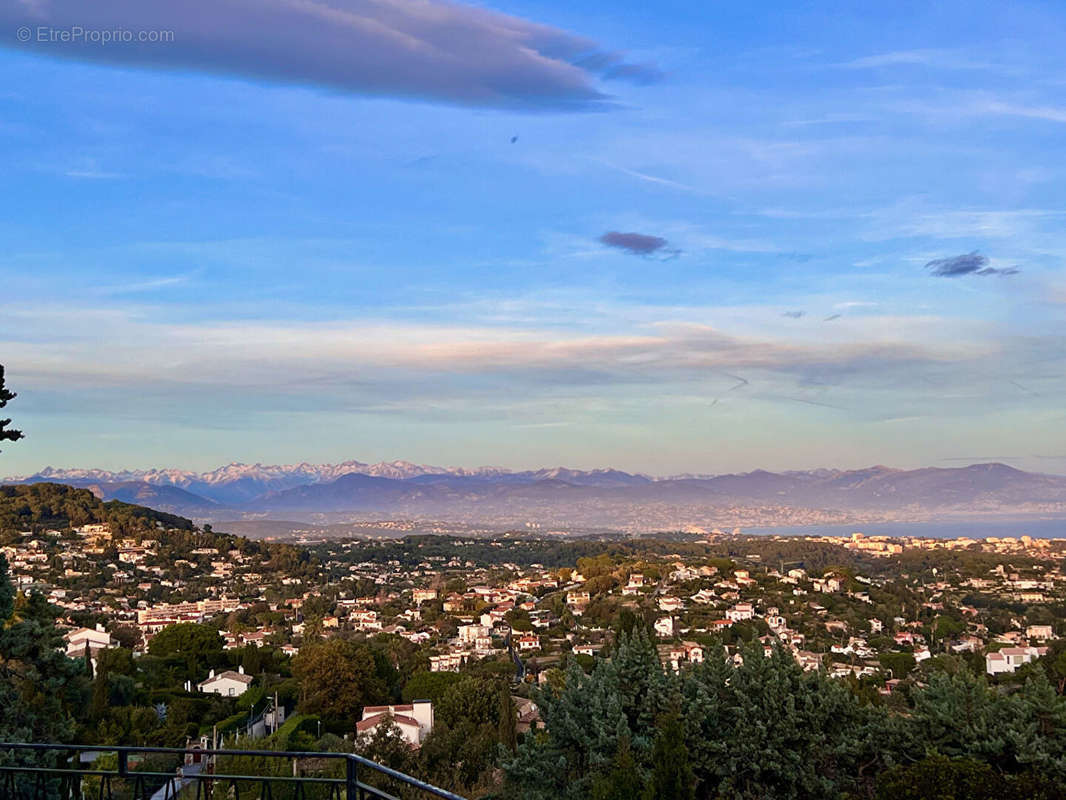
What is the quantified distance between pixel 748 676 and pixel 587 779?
8.36 feet

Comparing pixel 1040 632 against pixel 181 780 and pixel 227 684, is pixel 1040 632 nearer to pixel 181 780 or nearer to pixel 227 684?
pixel 227 684

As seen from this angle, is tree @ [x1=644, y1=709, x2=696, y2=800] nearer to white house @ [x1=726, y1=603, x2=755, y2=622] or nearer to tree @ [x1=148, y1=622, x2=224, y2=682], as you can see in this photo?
tree @ [x1=148, y1=622, x2=224, y2=682]

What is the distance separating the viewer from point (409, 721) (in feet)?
73.7

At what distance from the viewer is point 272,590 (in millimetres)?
68250

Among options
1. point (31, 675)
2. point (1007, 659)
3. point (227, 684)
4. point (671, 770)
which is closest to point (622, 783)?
point (671, 770)

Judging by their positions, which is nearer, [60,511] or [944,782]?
[944,782]

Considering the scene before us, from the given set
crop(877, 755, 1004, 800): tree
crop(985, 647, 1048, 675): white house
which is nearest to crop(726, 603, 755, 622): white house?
crop(985, 647, 1048, 675): white house

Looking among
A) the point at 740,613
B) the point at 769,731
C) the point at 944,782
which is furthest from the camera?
the point at 740,613

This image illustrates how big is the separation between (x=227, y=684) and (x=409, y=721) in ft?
30.7

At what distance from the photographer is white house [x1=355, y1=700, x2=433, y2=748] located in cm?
2177

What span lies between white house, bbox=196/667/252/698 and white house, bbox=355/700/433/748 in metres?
6.16

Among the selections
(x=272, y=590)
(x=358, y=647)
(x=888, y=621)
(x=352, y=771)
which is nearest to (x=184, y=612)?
(x=272, y=590)

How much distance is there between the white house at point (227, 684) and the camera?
28906mm

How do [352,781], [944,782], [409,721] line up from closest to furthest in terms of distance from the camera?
[352,781]
[944,782]
[409,721]
